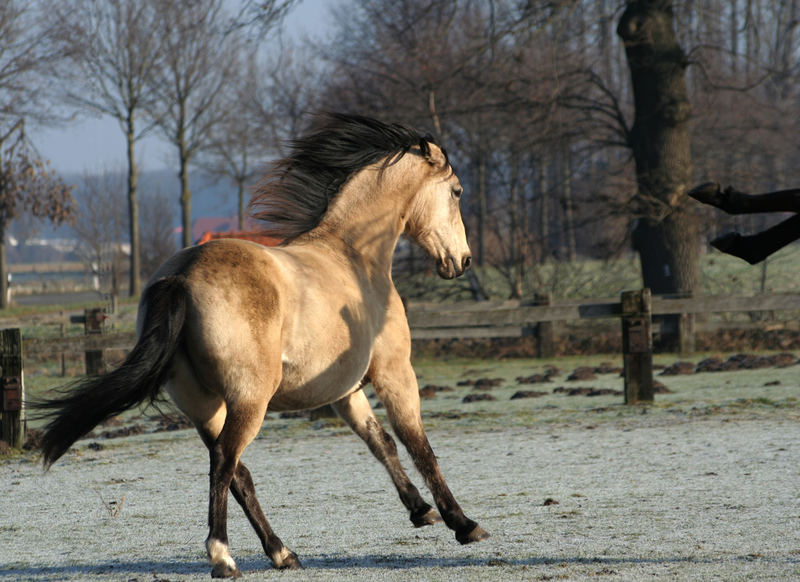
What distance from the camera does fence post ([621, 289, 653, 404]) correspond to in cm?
1009

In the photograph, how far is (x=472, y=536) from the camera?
446 centimetres

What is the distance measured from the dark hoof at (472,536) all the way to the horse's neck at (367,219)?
149 centimetres

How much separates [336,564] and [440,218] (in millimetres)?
2113

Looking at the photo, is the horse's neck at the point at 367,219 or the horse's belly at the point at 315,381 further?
the horse's neck at the point at 367,219

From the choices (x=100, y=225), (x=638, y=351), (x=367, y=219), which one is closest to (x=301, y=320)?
(x=367, y=219)

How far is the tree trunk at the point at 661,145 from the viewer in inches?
661

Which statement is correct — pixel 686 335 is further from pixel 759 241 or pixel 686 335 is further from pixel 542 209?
pixel 542 209

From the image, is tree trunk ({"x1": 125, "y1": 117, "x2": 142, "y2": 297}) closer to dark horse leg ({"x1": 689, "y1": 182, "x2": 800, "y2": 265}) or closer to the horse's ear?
the horse's ear

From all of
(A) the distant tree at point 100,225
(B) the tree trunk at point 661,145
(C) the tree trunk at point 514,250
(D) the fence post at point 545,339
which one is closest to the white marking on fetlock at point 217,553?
(D) the fence post at point 545,339

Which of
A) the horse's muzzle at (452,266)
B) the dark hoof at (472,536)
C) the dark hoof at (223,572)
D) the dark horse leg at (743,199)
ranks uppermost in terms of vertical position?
the dark horse leg at (743,199)

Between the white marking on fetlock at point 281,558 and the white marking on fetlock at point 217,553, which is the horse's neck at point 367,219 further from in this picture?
the white marking on fetlock at point 217,553

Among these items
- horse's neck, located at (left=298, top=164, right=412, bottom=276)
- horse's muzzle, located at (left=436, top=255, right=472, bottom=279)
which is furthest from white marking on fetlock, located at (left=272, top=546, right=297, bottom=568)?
horse's muzzle, located at (left=436, top=255, right=472, bottom=279)

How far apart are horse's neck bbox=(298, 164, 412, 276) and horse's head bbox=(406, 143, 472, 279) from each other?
0.45 feet

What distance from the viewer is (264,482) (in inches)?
262
